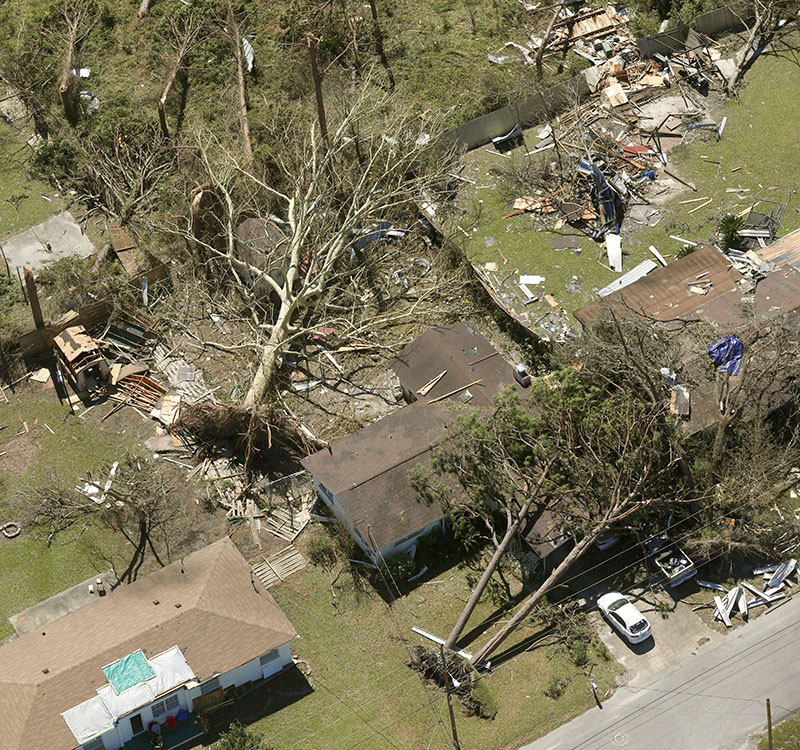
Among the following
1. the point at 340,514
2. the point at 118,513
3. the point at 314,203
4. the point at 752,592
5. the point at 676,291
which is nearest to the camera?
the point at 752,592

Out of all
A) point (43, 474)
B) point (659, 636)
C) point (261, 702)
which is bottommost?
point (659, 636)

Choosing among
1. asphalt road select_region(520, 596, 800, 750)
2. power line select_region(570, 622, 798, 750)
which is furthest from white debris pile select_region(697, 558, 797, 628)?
power line select_region(570, 622, 798, 750)

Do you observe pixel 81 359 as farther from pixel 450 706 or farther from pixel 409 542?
pixel 450 706

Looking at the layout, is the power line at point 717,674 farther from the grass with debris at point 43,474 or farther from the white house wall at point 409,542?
the grass with debris at point 43,474

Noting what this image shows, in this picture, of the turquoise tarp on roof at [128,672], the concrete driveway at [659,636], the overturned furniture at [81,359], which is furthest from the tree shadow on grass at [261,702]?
the overturned furniture at [81,359]

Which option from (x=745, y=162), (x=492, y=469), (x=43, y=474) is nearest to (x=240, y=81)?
(x=43, y=474)

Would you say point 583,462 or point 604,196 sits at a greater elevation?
point 604,196

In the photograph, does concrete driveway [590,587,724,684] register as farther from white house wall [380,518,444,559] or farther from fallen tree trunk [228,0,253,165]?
fallen tree trunk [228,0,253,165]
